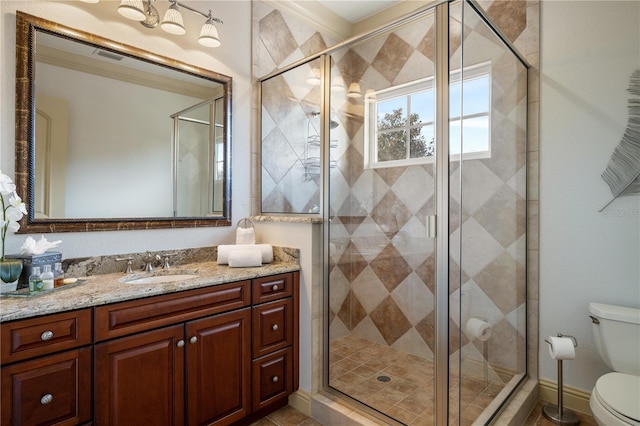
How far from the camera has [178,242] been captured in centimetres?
216

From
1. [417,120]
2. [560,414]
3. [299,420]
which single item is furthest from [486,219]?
[299,420]

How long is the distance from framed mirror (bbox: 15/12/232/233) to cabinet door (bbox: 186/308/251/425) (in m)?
0.73

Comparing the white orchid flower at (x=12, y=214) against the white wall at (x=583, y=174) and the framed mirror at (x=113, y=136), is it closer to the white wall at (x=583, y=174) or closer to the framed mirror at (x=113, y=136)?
the framed mirror at (x=113, y=136)

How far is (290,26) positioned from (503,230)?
7.36ft

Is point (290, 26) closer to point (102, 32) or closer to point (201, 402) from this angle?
point (102, 32)

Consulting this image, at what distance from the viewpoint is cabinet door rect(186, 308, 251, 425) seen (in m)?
1.65

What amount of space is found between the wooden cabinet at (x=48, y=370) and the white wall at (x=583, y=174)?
2.54m

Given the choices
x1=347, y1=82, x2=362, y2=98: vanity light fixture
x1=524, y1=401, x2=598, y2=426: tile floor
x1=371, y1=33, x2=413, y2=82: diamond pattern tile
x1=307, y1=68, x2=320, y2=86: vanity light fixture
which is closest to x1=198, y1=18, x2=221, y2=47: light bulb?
x1=307, y1=68, x2=320, y2=86: vanity light fixture

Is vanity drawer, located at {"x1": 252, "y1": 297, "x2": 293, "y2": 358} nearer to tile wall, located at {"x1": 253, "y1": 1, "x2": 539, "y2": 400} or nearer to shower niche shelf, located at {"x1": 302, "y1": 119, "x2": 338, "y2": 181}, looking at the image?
tile wall, located at {"x1": 253, "y1": 1, "x2": 539, "y2": 400}

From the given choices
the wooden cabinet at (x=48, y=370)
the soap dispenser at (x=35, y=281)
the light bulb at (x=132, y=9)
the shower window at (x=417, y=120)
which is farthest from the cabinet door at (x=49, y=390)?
the shower window at (x=417, y=120)

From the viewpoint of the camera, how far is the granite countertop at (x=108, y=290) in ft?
4.02

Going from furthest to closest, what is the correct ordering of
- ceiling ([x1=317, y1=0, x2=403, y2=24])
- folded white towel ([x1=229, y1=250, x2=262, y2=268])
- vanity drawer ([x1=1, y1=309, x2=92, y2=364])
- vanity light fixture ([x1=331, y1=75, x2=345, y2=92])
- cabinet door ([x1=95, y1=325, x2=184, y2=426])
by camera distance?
ceiling ([x1=317, y1=0, x2=403, y2=24]) < vanity light fixture ([x1=331, y1=75, x2=345, y2=92]) < folded white towel ([x1=229, y1=250, x2=262, y2=268]) < cabinet door ([x1=95, y1=325, x2=184, y2=426]) < vanity drawer ([x1=1, y1=309, x2=92, y2=364])

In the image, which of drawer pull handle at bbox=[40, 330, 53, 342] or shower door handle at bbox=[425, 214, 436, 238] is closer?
drawer pull handle at bbox=[40, 330, 53, 342]

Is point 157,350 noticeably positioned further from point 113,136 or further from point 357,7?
point 357,7
